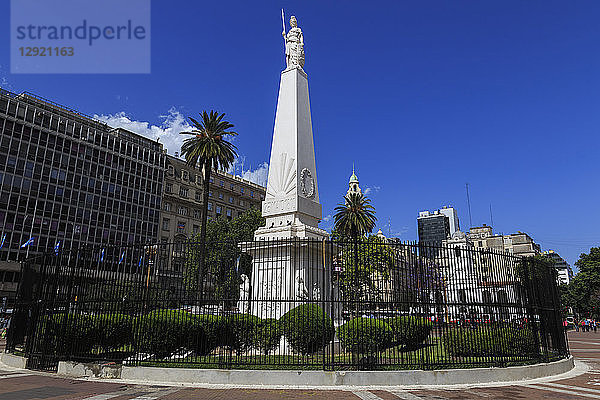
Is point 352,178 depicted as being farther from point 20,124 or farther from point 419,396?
point 419,396

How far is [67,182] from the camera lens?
54000 mm

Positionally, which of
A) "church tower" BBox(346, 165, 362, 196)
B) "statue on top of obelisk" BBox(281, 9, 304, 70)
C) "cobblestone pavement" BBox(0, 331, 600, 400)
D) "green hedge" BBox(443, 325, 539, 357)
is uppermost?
"church tower" BBox(346, 165, 362, 196)

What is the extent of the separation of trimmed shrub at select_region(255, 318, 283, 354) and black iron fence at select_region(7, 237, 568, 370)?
0.10ft

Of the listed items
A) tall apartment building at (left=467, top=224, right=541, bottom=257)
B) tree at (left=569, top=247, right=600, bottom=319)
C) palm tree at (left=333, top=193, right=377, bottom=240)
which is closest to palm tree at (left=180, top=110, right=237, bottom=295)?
palm tree at (left=333, top=193, right=377, bottom=240)

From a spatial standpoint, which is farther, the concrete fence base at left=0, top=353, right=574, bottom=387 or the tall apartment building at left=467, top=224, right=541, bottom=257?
the tall apartment building at left=467, top=224, right=541, bottom=257

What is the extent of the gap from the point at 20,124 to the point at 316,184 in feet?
151

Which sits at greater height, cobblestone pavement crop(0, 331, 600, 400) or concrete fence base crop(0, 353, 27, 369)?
concrete fence base crop(0, 353, 27, 369)

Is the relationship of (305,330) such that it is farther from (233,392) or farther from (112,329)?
(112,329)

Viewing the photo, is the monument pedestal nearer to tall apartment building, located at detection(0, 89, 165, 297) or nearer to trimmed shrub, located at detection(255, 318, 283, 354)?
trimmed shrub, located at detection(255, 318, 283, 354)

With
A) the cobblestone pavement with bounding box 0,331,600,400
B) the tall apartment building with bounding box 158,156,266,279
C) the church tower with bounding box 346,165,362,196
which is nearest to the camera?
the cobblestone pavement with bounding box 0,331,600,400

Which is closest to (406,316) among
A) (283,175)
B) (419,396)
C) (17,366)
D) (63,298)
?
(419,396)

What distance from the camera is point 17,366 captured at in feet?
43.0

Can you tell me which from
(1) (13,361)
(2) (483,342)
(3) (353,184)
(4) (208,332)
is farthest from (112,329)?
(3) (353,184)

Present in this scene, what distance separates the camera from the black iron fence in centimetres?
1116
